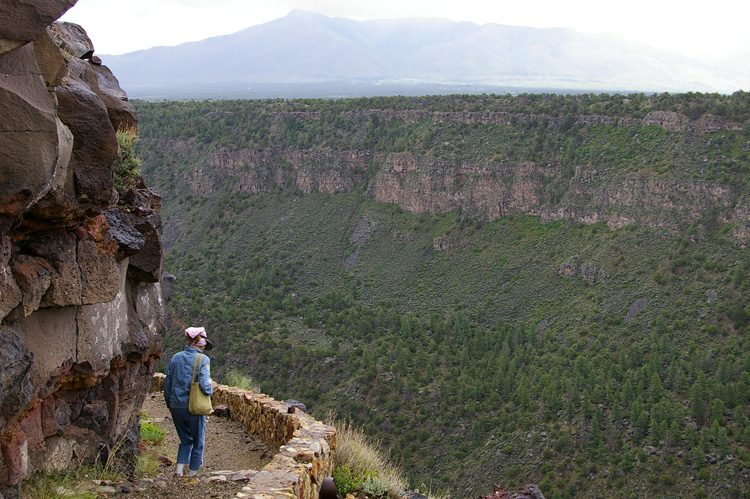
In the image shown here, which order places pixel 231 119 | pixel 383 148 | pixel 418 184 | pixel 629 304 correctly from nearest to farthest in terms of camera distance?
pixel 629 304, pixel 418 184, pixel 383 148, pixel 231 119

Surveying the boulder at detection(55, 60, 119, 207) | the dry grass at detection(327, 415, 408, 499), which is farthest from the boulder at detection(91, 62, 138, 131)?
the dry grass at detection(327, 415, 408, 499)

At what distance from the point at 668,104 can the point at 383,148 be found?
29.7 m

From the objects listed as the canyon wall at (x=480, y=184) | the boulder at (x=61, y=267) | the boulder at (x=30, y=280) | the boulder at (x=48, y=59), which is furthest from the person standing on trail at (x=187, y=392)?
the canyon wall at (x=480, y=184)

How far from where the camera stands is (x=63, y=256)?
918 centimetres

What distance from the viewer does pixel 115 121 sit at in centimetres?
1168

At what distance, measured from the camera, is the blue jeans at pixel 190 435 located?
10711 millimetres

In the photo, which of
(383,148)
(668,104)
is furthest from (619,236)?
(383,148)

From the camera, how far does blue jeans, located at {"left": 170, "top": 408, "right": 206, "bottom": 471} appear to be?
1071 cm

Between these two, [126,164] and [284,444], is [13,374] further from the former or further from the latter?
[284,444]

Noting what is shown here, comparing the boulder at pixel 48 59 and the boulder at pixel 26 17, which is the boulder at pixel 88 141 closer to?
the boulder at pixel 48 59

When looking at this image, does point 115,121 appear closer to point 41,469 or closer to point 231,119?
point 41,469

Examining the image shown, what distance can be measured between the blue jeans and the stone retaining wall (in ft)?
4.12

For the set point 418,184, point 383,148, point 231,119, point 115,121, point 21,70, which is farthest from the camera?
point 231,119

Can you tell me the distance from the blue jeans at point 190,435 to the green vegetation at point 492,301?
244 centimetres
